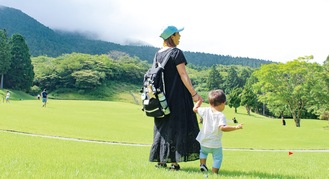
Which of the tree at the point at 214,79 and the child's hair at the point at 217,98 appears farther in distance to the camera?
the tree at the point at 214,79

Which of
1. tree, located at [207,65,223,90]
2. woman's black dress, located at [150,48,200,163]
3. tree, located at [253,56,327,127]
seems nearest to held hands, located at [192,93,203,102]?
woman's black dress, located at [150,48,200,163]

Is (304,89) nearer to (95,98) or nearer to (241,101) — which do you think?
(241,101)

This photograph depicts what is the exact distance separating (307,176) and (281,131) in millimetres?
27799

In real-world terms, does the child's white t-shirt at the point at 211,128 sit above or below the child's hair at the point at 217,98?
below

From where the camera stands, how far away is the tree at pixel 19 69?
80062mm

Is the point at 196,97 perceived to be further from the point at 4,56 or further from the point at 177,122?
the point at 4,56

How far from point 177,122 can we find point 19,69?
80.8 metres

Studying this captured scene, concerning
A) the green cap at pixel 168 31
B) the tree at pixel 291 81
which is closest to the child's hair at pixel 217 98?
the green cap at pixel 168 31

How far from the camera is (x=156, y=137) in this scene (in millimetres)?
6602

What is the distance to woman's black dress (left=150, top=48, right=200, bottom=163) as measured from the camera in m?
6.36

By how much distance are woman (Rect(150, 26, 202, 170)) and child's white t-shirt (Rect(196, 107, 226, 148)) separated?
0.36 metres

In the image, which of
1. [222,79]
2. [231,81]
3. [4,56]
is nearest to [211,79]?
[222,79]

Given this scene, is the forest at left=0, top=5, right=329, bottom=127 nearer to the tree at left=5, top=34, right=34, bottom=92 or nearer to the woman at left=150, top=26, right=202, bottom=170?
the tree at left=5, top=34, right=34, bottom=92

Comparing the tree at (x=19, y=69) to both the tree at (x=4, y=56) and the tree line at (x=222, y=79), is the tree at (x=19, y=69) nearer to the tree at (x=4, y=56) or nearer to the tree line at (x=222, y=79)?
the tree line at (x=222, y=79)
